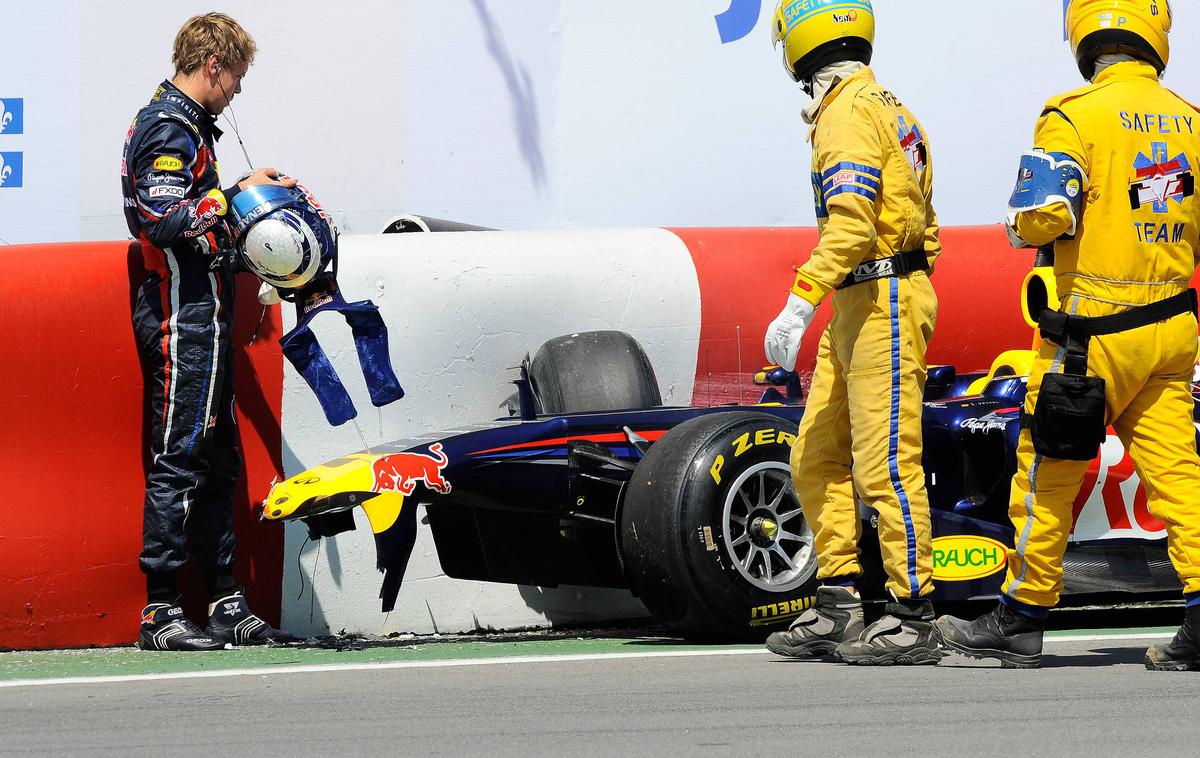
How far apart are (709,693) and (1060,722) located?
82cm

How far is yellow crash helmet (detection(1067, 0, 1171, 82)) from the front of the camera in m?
4.10

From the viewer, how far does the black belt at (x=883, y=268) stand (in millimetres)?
4250

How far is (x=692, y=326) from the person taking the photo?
19.5 feet

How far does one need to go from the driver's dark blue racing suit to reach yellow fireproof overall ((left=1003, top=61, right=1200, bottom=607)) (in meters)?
2.50

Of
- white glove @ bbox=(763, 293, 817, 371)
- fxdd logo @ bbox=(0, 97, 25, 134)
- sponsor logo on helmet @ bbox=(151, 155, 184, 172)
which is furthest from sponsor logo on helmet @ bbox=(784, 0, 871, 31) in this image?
fxdd logo @ bbox=(0, 97, 25, 134)

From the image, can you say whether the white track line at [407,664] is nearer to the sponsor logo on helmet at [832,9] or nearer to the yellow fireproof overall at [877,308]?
the yellow fireproof overall at [877,308]

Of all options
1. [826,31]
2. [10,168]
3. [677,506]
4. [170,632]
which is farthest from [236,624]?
[826,31]

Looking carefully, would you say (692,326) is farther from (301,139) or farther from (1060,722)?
(1060,722)

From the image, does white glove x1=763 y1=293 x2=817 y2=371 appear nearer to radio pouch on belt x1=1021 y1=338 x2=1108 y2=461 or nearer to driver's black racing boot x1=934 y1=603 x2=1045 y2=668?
radio pouch on belt x1=1021 y1=338 x2=1108 y2=461

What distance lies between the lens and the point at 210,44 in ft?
16.7

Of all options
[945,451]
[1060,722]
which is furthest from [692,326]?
[1060,722]

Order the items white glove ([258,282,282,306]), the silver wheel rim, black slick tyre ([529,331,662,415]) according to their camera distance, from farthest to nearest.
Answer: black slick tyre ([529,331,662,415]) → white glove ([258,282,282,306]) → the silver wheel rim

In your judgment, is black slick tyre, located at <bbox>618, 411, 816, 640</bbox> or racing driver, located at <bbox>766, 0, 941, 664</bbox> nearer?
racing driver, located at <bbox>766, 0, 941, 664</bbox>

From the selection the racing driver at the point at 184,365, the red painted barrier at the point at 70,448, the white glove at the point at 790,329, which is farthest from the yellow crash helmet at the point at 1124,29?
the red painted barrier at the point at 70,448
